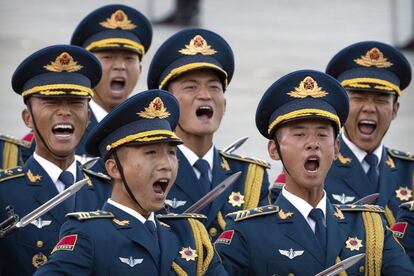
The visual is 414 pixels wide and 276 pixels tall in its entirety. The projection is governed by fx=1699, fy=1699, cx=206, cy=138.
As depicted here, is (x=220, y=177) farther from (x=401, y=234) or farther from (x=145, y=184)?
(x=145, y=184)

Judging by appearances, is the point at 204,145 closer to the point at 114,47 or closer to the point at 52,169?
the point at 52,169

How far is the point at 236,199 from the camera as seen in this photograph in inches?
419

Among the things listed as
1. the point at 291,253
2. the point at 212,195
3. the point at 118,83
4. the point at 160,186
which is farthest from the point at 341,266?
the point at 118,83

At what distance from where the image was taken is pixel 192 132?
10734mm

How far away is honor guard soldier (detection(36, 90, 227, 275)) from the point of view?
8500 millimetres

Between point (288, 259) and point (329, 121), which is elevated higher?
point (329, 121)

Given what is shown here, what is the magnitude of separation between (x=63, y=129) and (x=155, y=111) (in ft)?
5.04

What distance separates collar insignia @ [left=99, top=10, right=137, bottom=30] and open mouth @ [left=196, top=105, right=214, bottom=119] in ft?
7.60

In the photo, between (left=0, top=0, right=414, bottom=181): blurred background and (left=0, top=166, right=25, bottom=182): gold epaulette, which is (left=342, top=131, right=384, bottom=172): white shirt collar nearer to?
(left=0, top=166, right=25, bottom=182): gold epaulette

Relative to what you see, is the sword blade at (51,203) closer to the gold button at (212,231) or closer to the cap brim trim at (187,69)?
the gold button at (212,231)

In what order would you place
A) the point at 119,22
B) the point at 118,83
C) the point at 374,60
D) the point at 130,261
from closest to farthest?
the point at 130,261 < the point at 374,60 < the point at 118,83 < the point at 119,22

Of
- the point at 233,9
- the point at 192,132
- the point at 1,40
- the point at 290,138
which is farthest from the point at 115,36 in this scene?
the point at 233,9

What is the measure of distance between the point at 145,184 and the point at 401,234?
6.07 feet

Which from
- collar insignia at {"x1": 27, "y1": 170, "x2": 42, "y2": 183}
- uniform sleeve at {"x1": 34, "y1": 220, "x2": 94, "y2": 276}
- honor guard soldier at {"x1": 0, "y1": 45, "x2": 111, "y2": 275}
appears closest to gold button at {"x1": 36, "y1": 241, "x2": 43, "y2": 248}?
honor guard soldier at {"x1": 0, "y1": 45, "x2": 111, "y2": 275}
